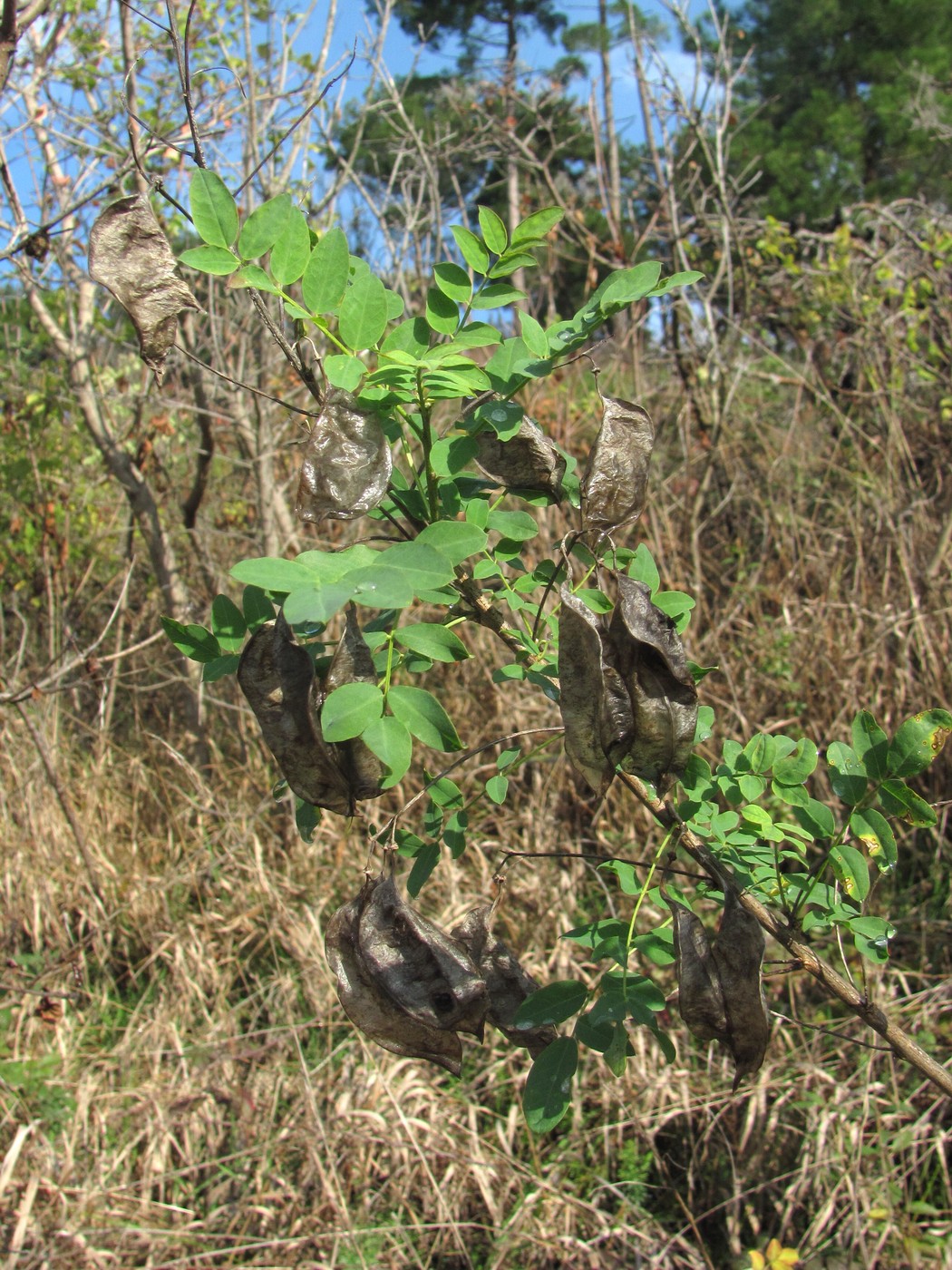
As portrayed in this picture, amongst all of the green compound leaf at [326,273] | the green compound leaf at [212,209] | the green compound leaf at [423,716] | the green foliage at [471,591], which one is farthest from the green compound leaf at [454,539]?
the green compound leaf at [212,209]

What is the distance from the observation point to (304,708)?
0.78 m

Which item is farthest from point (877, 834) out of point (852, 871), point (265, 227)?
point (265, 227)

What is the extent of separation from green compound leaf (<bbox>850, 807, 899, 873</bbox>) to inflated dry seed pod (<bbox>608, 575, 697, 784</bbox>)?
262 millimetres

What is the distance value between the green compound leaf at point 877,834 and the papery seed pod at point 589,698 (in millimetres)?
303

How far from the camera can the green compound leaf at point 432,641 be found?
0.85 m

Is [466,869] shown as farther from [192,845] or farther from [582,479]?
[582,479]

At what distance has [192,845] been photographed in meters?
3.28

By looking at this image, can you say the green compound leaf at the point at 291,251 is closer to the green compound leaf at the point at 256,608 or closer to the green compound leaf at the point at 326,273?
the green compound leaf at the point at 326,273

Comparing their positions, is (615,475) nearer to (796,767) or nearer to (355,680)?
(355,680)

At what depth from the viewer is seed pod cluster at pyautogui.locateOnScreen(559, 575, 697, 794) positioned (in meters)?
0.76

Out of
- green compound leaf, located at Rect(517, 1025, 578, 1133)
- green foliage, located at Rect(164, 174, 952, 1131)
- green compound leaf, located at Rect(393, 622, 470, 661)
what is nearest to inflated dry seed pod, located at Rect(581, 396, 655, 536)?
green foliage, located at Rect(164, 174, 952, 1131)

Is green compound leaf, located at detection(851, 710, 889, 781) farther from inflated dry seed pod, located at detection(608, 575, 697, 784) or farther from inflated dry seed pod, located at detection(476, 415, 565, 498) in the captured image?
inflated dry seed pod, located at detection(476, 415, 565, 498)

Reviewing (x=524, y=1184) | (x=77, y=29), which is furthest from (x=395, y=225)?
(x=524, y=1184)

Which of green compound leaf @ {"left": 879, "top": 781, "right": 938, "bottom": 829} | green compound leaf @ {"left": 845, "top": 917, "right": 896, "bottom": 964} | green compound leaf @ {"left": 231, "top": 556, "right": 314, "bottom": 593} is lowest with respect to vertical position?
green compound leaf @ {"left": 845, "top": 917, "right": 896, "bottom": 964}
